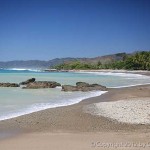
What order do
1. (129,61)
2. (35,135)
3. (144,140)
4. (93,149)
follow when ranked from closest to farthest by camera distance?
(93,149)
(144,140)
(35,135)
(129,61)

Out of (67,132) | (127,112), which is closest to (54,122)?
(67,132)

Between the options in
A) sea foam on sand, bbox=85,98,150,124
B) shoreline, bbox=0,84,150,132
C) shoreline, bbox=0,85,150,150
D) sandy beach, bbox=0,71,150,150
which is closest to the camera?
sandy beach, bbox=0,71,150,150

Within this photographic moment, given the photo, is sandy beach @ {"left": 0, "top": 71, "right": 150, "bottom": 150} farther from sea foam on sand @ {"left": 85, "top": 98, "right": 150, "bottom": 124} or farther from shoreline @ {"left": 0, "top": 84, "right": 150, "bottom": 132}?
sea foam on sand @ {"left": 85, "top": 98, "right": 150, "bottom": 124}

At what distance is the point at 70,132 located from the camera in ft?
33.9

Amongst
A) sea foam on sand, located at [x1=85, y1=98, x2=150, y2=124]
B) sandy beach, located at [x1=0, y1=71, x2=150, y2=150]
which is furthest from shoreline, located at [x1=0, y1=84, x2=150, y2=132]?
sea foam on sand, located at [x1=85, y1=98, x2=150, y2=124]

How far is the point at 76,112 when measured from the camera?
14492 millimetres

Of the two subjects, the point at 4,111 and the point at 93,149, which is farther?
the point at 4,111

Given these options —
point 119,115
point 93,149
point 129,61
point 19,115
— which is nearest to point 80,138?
point 93,149

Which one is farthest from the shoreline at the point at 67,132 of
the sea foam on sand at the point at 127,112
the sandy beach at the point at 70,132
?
the sea foam on sand at the point at 127,112

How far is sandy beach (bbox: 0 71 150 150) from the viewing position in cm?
846

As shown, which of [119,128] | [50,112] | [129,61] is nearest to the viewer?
[119,128]

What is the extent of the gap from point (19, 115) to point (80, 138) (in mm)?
5072

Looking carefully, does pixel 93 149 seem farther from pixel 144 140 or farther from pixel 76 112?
pixel 76 112

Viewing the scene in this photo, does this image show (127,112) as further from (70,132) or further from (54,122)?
(70,132)
